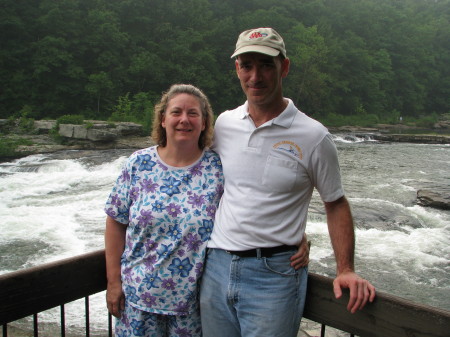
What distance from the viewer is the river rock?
38.5 ft

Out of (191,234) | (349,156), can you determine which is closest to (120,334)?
(191,234)

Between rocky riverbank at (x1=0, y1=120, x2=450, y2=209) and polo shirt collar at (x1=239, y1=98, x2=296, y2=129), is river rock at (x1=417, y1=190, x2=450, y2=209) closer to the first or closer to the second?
polo shirt collar at (x1=239, y1=98, x2=296, y2=129)

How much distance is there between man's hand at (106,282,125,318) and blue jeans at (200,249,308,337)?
1.21 ft

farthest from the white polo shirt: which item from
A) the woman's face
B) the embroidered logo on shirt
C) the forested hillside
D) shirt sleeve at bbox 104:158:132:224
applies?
the forested hillside

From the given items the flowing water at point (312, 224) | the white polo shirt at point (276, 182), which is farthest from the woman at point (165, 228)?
the flowing water at point (312, 224)

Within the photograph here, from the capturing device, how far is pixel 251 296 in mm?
1814

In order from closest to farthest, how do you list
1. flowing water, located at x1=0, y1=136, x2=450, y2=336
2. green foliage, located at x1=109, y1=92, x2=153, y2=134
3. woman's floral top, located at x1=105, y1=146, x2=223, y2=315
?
woman's floral top, located at x1=105, y1=146, x2=223, y2=315, flowing water, located at x1=0, y1=136, x2=450, y2=336, green foliage, located at x1=109, y1=92, x2=153, y2=134

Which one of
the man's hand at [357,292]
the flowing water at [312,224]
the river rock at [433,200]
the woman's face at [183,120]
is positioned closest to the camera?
the man's hand at [357,292]

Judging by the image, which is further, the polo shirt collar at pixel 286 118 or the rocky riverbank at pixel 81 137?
the rocky riverbank at pixel 81 137

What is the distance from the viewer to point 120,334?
201 cm

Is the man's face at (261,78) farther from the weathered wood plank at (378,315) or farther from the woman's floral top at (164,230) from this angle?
the weathered wood plank at (378,315)

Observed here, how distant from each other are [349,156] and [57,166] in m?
13.4

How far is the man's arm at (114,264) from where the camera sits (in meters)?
1.99

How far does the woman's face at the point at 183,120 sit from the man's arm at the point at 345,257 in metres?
0.68
